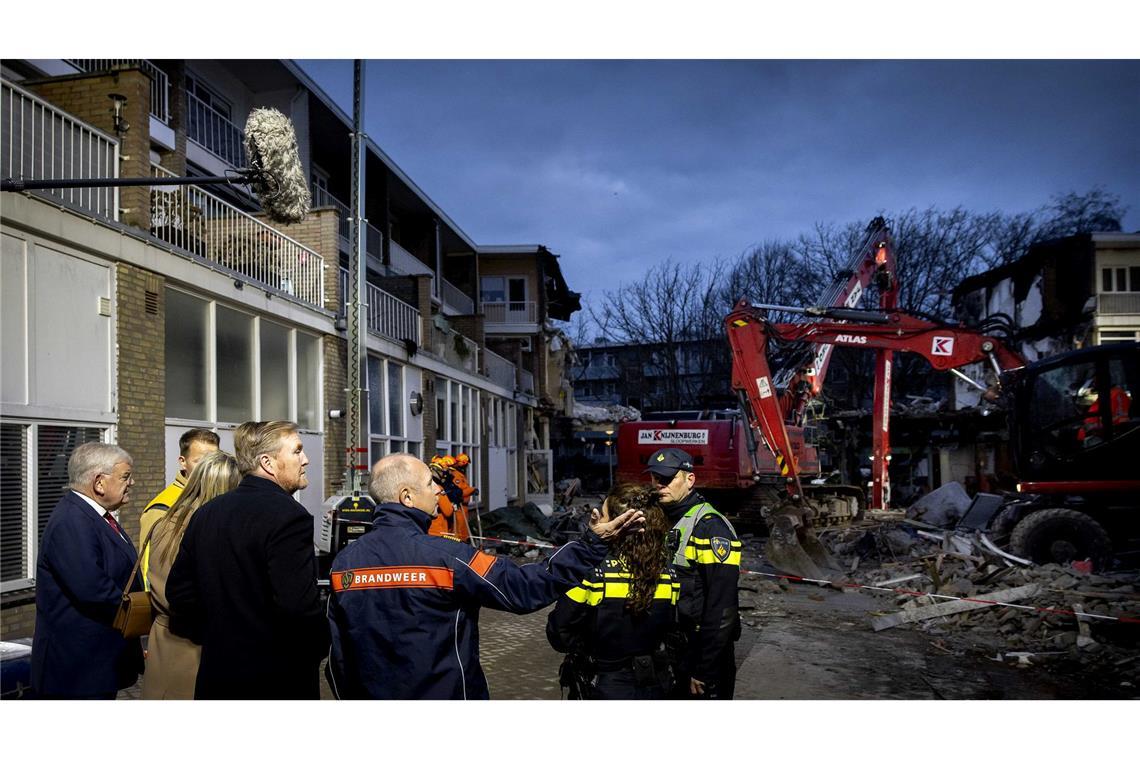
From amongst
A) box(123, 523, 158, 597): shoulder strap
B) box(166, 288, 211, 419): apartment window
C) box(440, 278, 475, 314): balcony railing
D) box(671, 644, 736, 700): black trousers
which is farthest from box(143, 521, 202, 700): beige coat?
box(440, 278, 475, 314): balcony railing

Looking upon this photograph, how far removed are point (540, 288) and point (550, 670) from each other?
26842 mm

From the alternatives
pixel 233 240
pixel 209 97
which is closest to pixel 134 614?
pixel 233 240

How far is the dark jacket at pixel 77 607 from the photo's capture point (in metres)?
3.74

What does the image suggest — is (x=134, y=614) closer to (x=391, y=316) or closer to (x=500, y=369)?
(x=391, y=316)

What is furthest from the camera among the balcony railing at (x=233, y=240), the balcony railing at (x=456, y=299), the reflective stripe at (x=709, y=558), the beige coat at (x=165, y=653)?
the balcony railing at (x=456, y=299)

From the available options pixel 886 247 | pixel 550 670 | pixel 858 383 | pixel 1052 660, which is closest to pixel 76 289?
pixel 550 670

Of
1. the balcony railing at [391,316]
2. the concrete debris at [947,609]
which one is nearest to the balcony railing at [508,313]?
the balcony railing at [391,316]

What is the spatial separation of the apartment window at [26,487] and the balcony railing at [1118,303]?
42.3ft

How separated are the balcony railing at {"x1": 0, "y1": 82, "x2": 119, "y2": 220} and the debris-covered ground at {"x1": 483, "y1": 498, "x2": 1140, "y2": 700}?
222 inches

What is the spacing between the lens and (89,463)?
389cm

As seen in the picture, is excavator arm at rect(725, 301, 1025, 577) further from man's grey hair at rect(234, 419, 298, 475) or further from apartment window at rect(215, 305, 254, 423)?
man's grey hair at rect(234, 419, 298, 475)

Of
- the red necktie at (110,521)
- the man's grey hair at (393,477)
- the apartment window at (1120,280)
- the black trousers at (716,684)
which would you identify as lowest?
the black trousers at (716,684)

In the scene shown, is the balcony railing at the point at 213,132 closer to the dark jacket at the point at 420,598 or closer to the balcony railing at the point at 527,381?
the balcony railing at the point at 527,381

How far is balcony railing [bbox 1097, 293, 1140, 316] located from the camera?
39.9 feet
